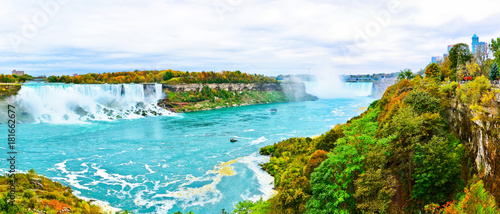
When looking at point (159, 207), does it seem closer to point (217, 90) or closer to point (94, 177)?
point (94, 177)

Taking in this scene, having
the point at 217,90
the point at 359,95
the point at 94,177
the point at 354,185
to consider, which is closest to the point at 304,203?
the point at 354,185

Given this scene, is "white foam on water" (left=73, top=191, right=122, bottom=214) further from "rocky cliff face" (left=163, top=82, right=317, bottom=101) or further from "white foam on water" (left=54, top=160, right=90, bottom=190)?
"rocky cliff face" (left=163, top=82, right=317, bottom=101)

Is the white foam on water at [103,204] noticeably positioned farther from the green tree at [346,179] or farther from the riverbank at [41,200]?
the green tree at [346,179]

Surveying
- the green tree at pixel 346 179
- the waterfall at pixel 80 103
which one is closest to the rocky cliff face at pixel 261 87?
the waterfall at pixel 80 103

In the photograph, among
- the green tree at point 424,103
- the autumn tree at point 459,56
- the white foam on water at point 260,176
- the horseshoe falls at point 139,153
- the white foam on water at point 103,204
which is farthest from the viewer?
the autumn tree at point 459,56

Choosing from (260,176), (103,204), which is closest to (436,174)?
(260,176)

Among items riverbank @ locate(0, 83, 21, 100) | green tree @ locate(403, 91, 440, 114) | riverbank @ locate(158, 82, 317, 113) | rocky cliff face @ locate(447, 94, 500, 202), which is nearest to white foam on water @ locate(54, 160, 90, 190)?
green tree @ locate(403, 91, 440, 114)

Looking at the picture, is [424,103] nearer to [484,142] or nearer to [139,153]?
[484,142]
